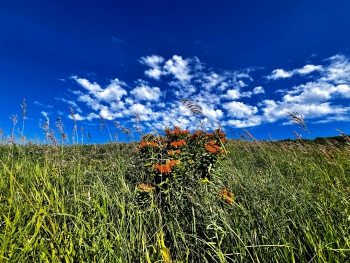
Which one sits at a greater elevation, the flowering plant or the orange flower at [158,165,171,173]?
the flowering plant

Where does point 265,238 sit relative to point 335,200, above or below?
below

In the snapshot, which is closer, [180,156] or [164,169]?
[164,169]

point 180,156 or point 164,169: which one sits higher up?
point 180,156

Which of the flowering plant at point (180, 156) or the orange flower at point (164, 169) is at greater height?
the flowering plant at point (180, 156)

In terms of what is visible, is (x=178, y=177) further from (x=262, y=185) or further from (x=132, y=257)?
(x=132, y=257)

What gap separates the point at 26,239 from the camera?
6.31 ft

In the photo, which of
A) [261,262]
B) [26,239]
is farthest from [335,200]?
[26,239]

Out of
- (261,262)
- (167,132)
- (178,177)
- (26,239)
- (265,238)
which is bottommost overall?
(261,262)

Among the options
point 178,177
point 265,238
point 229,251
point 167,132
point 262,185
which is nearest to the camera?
point 265,238

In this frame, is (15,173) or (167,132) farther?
(167,132)

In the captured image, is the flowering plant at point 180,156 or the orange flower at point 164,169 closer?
the orange flower at point 164,169

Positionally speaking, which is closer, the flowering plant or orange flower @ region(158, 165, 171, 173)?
orange flower @ region(158, 165, 171, 173)

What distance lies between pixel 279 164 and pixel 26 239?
6012mm

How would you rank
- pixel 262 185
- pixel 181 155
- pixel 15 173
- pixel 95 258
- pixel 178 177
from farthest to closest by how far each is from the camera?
1. pixel 181 155
2. pixel 15 173
3. pixel 178 177
4. pixel 262 185
5. pixel 95 258
